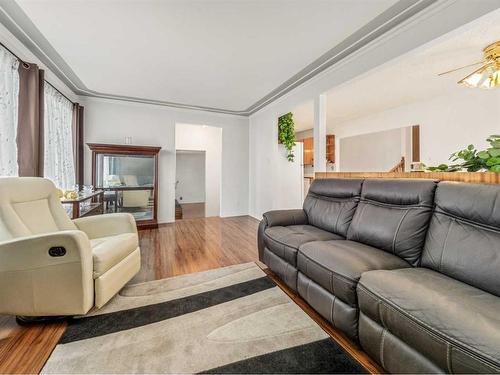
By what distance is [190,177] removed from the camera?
8.15m

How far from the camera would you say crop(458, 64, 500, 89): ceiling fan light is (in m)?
2.34

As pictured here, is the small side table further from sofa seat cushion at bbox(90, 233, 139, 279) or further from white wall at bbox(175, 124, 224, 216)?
white wall at bbox(175, 124, 224, 216)

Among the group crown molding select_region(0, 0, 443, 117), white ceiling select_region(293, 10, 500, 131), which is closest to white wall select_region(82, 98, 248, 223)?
crown molding select_region(0, 0, 443, 117)

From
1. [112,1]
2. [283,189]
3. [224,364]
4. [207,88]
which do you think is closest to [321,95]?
[207,88]

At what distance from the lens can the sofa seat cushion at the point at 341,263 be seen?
1.37 m

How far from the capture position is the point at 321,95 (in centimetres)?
327

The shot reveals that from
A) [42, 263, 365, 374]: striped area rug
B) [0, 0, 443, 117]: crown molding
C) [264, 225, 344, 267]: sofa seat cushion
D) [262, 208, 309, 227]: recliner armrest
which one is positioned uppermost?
[0, 0, 443, 117]: crown molding

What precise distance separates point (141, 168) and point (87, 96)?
1648 millimetres

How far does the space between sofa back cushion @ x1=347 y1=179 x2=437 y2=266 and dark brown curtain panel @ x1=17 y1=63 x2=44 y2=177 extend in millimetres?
3514

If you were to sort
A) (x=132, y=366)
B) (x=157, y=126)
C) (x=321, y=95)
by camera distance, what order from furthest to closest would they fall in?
(x=157, y=126) < (x=321, y=95) < (x=132, y=366)

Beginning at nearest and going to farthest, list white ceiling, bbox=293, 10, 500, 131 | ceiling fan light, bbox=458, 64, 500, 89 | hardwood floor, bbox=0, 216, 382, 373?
hardwood floor, bbox=0, 216, 382, 373 → white ceiling, bbox=293, 10, 500, 131 → ceiling fan light, bbox=458, 64, 500, 89

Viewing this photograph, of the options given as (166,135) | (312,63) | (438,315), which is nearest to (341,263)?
(438,315)

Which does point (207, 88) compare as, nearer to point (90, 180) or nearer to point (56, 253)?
point (90, 180)

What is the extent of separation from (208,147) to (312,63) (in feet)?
13.7
